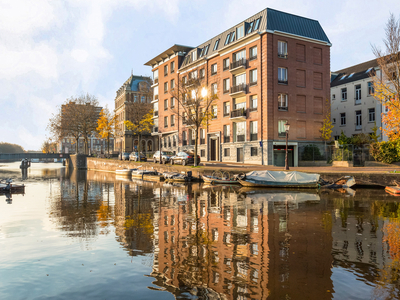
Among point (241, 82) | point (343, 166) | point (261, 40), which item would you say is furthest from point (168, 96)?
point (343, 166)

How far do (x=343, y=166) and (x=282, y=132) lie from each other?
8.05 meters

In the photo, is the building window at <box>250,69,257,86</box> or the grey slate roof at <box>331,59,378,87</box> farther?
the grey slate roof at <box>331,59,378,87</box>

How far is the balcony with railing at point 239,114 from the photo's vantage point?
38.8 meters

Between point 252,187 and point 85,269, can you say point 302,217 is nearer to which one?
point 85,269

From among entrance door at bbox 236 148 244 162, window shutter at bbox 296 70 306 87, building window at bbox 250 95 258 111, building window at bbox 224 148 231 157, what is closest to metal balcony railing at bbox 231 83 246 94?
building window at bbox 250 95 258 111

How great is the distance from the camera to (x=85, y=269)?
283 inches

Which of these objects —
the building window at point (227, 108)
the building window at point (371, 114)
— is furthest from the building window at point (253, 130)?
the building window at point (371, 114)

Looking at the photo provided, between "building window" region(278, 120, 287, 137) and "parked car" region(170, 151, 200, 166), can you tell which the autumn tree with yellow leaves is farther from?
"building window" region(278, 120, 287, 137)

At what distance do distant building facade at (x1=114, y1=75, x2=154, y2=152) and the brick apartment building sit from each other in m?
33.2

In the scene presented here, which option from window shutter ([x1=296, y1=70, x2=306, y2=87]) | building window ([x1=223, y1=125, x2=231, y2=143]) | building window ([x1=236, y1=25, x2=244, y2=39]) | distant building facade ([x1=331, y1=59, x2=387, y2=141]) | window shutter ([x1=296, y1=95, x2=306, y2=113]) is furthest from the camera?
distant building facade ([x1=331, y1=59, x2=387, y2=141])

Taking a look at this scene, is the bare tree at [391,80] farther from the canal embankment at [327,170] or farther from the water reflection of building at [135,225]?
the water reflection of building at [135,225]

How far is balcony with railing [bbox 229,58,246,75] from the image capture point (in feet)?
127

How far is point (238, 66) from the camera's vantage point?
39.3 m

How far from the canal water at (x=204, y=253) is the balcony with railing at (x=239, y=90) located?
2587cm
